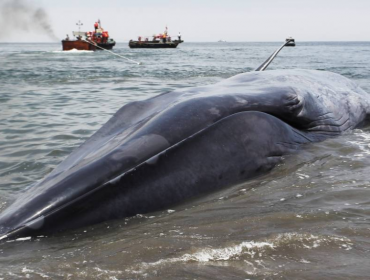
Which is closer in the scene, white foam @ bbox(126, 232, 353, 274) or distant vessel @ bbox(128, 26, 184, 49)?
white foam @ bbox(126, 232, 353, 274)

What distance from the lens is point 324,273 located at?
89.5 inches

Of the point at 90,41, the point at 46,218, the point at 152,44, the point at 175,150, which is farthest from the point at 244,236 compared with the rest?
the point at 152,44

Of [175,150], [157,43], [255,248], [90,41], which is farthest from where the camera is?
[157,43]

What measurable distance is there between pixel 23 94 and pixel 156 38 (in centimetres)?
8312

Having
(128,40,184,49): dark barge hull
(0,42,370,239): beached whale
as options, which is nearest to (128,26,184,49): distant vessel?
(128,40,184,49): dark barge hull

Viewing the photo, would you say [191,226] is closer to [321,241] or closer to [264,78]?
[321,241]

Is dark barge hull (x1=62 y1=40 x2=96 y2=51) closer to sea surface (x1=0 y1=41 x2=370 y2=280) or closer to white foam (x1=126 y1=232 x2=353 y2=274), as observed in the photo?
sea surface (x1=0 y1=41 x2=370 y2=280)

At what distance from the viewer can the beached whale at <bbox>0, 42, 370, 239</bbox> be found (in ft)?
9.91

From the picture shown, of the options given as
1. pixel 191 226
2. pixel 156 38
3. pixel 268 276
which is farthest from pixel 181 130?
pixel 156 38

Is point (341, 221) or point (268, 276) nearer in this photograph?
point (268, 276)

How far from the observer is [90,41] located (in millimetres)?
63969

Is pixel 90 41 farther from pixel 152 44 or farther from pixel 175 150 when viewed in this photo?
pixel 175 150

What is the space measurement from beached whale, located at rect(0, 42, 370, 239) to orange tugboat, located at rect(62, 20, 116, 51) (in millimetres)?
61362

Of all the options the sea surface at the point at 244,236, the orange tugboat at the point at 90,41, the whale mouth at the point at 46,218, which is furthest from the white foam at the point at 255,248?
the orange tugboat at the point at 90,41
